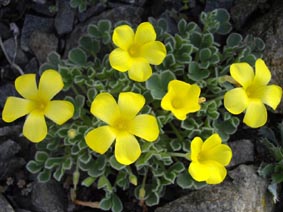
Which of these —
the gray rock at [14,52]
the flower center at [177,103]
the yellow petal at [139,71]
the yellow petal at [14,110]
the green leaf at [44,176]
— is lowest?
the green leaf at [44,176]

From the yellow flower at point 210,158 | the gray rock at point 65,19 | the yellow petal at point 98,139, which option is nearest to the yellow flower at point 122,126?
the yellow petal at point 98,139

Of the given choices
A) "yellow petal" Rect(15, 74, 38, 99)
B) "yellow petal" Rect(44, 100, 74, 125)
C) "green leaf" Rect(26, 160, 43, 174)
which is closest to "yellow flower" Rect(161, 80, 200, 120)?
"yellow petal" Rect(44, 100, 74, 125)

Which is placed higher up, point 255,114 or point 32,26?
point 255,114

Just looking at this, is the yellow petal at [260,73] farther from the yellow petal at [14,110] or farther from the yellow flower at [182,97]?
the yellow petal at [14,110]

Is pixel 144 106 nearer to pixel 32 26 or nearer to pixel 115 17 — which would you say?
pixel 115 17

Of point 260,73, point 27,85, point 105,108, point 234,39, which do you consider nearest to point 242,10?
point 234,39

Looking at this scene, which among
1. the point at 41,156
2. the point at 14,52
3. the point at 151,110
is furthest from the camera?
the point at 14,52

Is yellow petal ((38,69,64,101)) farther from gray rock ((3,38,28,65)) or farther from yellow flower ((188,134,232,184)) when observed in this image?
gray rock ((3,38,28,65))
